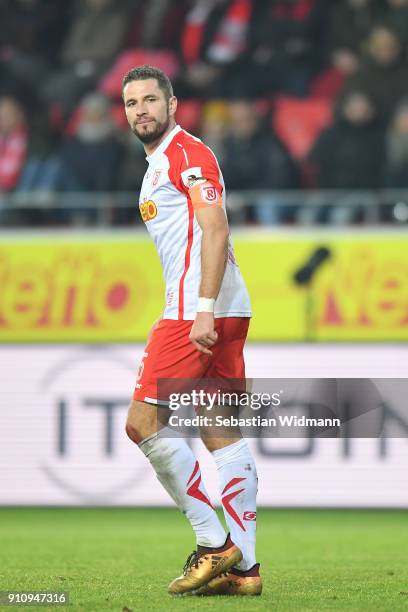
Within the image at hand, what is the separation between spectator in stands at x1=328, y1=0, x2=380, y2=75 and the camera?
13.8 metres

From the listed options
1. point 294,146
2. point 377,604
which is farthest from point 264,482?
point 377,604

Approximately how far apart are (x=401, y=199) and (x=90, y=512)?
3.88 metres

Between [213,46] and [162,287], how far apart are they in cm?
362

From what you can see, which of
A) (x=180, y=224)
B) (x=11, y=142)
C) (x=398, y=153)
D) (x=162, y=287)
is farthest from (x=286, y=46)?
(x=180, y=224)

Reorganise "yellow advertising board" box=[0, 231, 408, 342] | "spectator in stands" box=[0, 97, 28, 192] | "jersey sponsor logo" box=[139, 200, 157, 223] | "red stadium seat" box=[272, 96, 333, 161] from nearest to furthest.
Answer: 1. "jersey sponsor logo" box=[139, 200, 157, 223]
2. "yellow advertising board" box=[0, 231, 408, 342]
3. "red stadium seat" box=[272, 96, 333, 161]
4. "spectator in stands" box=[0, 97, 28, 192]

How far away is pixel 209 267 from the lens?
17.6ft

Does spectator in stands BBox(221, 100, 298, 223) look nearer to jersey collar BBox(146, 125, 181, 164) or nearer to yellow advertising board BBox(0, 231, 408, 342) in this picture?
yellow advertising board BBox(0, 231, 408, 342)

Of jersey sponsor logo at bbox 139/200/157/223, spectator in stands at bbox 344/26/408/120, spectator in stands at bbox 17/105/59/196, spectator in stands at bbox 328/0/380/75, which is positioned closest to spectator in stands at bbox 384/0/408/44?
spectator in stands at bbox 328/0/380/75

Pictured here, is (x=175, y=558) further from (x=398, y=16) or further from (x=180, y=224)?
(x=398, y=16)

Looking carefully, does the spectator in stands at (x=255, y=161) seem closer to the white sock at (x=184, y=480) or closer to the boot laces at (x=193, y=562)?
the white sock at (x=184, y=480)

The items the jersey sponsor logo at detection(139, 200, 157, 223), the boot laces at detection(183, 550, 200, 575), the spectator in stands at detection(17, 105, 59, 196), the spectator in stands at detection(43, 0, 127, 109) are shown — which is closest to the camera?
the boot laces at detection(183, 550, 200, 575)

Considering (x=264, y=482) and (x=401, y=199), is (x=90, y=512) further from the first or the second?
(x=401, y=199)

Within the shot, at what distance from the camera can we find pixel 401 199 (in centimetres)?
1170

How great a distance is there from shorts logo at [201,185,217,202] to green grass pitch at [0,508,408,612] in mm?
1635
